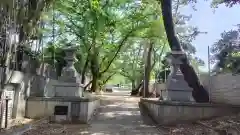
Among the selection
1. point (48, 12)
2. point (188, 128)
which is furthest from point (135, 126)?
point (48, 12)

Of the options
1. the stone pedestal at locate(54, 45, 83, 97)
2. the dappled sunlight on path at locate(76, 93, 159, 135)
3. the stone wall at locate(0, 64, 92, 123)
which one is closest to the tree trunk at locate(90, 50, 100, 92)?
the dappled sunlight on path at locate(76, 93, 159, 135)

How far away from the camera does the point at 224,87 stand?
13.4 m

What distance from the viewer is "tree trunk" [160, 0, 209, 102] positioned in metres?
13.4

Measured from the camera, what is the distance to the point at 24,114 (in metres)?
12.5

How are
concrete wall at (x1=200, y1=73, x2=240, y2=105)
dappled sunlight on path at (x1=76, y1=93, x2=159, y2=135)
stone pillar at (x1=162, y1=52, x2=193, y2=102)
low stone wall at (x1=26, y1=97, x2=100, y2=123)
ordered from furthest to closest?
stone pillar at (x1=162, y1=52, x2=193, y2=102)
concrete wall at (x1=200, y1=73, x2=240, y2=105)
low stone wall at (x1=26, y1=97, x2=100, y2=123)
dappled sunlight on path at (x1=76, y1=93, x2=159, y2=135)

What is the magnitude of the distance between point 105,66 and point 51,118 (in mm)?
15140

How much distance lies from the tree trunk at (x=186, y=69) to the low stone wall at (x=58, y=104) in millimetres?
3942

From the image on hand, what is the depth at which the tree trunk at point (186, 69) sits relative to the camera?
13.4 meters

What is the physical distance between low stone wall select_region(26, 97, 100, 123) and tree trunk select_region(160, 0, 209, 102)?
3.94m

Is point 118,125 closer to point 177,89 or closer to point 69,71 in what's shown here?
point 177,89

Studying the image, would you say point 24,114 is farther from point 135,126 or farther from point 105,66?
point 105,66

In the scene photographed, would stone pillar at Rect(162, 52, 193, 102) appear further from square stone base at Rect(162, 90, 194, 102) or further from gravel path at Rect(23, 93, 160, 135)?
gravel path at Rect(23, 93, 160, 135)

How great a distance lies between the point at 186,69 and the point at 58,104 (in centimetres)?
502

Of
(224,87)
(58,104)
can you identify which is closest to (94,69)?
(58,104)
